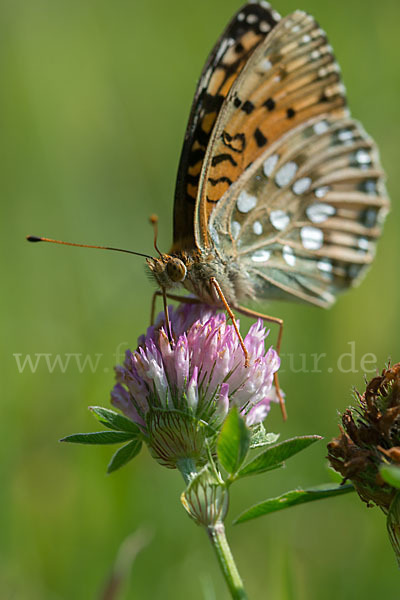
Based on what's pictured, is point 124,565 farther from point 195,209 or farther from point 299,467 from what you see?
point 299,467

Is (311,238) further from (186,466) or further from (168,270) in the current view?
(186,466)

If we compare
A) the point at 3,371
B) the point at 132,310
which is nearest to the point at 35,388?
the point at 3,371

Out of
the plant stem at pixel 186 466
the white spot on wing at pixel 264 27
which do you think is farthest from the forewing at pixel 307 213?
the plant stem at pixel 186 466

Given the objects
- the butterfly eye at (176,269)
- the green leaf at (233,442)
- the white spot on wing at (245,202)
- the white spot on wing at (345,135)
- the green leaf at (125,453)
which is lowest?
the green leaf at (125,453)

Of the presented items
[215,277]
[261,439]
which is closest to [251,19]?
[215,277]

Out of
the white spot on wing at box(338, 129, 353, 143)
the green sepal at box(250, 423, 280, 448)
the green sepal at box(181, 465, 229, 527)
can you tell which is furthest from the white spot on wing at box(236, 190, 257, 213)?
the green sepal at box(181, 465, 229, 527)

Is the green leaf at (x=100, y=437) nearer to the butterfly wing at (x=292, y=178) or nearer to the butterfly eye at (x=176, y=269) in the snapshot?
the butterfly eye at (x=176, y=269)
